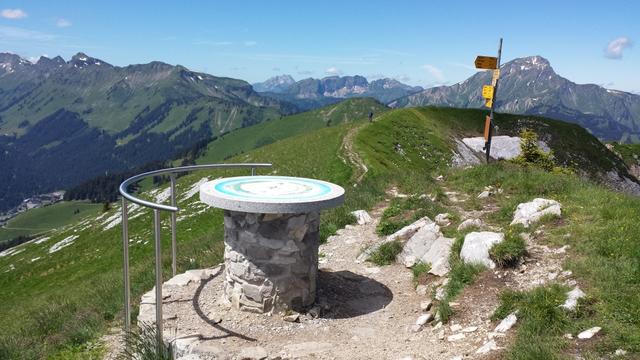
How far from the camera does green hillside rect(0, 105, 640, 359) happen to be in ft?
27.4

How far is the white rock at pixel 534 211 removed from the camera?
12789 mm

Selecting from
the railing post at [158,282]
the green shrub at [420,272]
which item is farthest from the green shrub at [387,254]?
the railing post at [158,282]

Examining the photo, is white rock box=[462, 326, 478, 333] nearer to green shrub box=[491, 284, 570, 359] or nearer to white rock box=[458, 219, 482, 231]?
green shrub box=[491, 284, 570, 359]

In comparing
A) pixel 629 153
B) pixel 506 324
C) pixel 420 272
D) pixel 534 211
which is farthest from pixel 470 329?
pixel 629 153

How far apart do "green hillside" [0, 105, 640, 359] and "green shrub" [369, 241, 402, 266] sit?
2.78 metres

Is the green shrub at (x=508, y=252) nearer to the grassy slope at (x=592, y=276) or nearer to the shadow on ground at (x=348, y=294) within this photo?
the grassy slope at (x=592, y=276)

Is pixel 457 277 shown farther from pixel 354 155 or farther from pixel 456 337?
pixel 354 155

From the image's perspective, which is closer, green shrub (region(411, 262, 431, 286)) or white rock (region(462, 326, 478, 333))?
white rock (region(462, 326, 478, 333))

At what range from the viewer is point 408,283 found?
11688mm

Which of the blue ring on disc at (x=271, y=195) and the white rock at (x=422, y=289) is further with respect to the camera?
the white rock at (x=422, y=289)

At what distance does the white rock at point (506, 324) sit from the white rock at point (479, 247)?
221cm

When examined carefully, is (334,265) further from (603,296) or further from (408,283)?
(603,296)

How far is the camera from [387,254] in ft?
43.5

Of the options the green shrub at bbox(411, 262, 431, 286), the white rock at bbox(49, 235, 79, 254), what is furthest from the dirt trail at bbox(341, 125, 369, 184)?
the white rock at bbox(49, 235, 79, 254)
